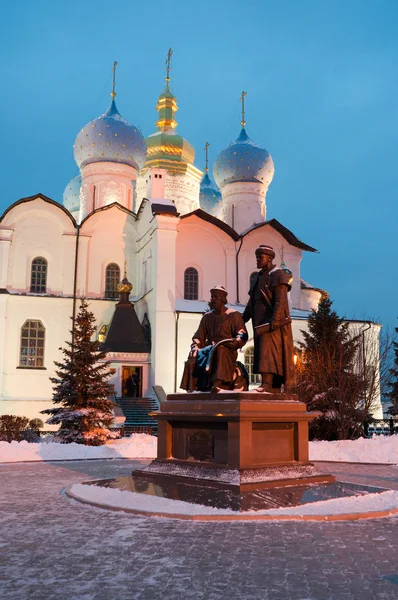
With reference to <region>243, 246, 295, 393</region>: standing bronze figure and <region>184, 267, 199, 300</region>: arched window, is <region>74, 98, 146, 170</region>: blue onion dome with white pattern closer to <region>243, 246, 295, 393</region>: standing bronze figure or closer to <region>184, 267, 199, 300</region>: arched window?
<region>184, 267, 199, 300</region>: arched window

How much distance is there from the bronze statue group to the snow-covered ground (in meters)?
6.00

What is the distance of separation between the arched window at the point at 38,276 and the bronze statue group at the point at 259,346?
21.5 m

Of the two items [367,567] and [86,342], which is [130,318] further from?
[367,567]

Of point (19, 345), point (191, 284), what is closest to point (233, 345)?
point (19, 345)

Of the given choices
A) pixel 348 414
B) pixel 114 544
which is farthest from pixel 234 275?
pixel 114 544

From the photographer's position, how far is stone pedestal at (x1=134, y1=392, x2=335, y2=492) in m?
7.75

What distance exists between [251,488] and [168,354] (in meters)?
19.2

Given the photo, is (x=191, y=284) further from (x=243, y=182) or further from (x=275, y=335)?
(x=275, y=335)

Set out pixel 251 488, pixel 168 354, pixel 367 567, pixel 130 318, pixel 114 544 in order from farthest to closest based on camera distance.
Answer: pixel 130 318 → pixel 168 354 → pixel 251 488 → pixel 114 544 → pixel 367 567

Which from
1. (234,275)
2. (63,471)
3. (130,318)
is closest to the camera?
(63,471)

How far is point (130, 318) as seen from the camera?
28.4 m

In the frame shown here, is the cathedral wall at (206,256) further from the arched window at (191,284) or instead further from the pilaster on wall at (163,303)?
the pilaster on wall at (163,303)

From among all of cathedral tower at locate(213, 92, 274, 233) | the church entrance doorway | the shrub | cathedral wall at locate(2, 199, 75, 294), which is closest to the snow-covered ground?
the shrub

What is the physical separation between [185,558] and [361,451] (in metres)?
10.3
